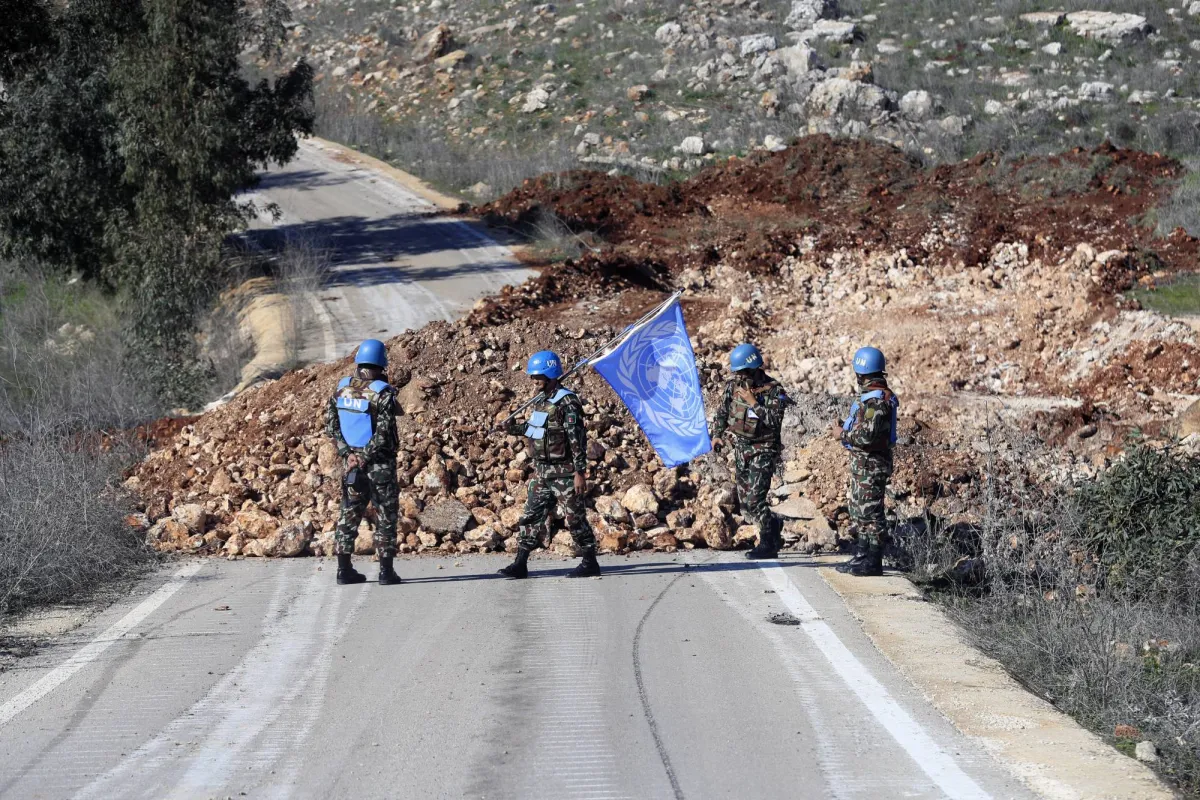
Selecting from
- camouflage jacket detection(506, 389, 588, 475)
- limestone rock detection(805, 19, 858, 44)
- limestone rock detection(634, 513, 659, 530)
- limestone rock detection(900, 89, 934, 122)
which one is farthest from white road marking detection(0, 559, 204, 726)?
limestone rock detection(805, 19, 858, 44)

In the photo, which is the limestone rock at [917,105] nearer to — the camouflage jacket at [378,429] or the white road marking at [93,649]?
the camouflage jacket at [378,429]

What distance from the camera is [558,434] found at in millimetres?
9312

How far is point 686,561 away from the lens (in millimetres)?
10086

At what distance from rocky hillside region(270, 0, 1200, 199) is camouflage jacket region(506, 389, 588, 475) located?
21.0 metres

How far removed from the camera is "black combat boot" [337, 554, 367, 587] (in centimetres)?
929

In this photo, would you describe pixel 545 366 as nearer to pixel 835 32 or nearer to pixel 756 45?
pixel 756 45

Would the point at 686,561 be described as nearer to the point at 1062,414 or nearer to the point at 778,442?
the point at 778,442

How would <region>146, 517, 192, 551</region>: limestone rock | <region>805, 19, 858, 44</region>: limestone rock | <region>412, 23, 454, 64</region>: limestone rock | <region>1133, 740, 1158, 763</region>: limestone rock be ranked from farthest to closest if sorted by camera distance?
<region>412, 23, 454, 64</region>: limestone rock, <region>805, 19, 858, 44</region>: limestone rock, <region>146, 517, 192, 551</region>: limestone rock, <region>1133, 740, 1158, 763</region>: limestone rock

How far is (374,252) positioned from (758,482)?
54.7ft

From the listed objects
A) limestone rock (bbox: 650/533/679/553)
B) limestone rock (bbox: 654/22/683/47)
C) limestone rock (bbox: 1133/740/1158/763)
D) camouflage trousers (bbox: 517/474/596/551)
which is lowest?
limestone rock (bbox: 1133/740/1158/763)

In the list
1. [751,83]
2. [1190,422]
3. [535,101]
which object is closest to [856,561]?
[1190,422]

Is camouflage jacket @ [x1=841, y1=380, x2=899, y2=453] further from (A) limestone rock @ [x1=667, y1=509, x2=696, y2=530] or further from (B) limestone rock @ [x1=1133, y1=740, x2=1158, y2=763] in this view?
(B) limestone rock @ [x1=1133, y1=740, x2=1158, y2=763]

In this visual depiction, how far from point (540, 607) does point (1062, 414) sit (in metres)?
8.05

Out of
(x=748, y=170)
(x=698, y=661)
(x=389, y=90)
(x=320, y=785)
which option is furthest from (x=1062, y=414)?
(x=389, y=90)
